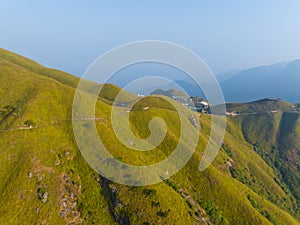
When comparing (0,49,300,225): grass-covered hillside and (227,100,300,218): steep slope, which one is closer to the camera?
(0,49,300,225): grass-covered hillside

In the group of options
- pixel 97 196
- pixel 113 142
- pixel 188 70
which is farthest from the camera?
pixel 113 142

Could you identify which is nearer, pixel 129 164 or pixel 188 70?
pixel 188 70

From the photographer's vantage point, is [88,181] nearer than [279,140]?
Yes

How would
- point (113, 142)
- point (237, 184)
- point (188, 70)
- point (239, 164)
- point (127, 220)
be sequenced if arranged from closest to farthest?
1. point (188, 70)
2. point (127, 220)
3. point (113, 142)
4. point (237, 184)
5. point (239, 164)

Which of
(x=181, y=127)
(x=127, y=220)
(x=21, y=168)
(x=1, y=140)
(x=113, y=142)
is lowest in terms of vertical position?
(x=127, y=220)

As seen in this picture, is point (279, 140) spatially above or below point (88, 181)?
above

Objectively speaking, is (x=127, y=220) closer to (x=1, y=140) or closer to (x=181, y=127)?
(x=1, y=140)

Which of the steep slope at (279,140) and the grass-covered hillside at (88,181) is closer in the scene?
the grass-covered hillside at (88,181)

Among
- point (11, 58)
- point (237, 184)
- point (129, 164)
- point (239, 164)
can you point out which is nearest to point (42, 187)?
point (129, 164)
